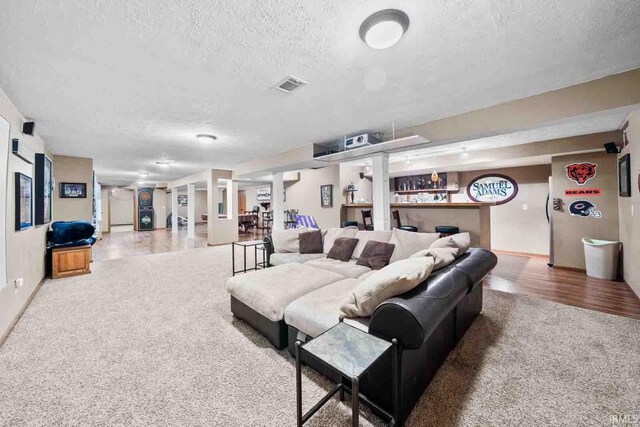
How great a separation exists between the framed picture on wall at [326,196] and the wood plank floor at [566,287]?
4055 millimetres

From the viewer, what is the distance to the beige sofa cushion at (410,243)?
3.19m

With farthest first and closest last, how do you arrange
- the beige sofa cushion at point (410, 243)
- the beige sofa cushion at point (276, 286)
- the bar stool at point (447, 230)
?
the bar stool at point (447, 230), the beige sofa cushion at point (410, 243), the beige sofa cushion at point (276, 286)

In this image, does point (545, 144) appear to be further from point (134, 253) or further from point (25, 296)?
point (134, 253)

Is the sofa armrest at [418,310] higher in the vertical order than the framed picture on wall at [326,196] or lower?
lower

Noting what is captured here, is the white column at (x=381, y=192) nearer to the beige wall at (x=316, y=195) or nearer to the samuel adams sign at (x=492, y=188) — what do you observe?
the beige wall at (x=316, y=195)

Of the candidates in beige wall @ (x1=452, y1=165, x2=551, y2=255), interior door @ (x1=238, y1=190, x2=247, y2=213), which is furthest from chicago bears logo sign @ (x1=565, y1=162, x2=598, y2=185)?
interior door @ (x1=238, y1=190, x2=247, y2=213)

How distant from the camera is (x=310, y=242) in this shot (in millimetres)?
4148

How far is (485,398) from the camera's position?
1642mm

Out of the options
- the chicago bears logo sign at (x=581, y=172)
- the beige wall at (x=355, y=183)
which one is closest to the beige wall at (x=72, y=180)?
the beige wall at (x=355, y=183)

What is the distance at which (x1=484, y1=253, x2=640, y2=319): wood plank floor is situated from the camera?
3.08 meters

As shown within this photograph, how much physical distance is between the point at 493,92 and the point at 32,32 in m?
3.92

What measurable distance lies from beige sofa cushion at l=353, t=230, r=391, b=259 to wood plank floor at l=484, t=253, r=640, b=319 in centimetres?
177

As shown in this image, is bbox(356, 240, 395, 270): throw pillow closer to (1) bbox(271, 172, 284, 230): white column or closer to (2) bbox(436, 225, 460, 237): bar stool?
(2) bbox(436, 225, 460, 237): bar stool

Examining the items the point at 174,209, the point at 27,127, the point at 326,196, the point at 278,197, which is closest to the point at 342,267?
the point at 278,197
